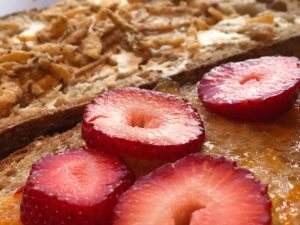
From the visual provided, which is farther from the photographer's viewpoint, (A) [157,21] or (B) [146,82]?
(A) [157,21]

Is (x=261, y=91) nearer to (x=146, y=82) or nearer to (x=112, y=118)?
(x=112, y=118)

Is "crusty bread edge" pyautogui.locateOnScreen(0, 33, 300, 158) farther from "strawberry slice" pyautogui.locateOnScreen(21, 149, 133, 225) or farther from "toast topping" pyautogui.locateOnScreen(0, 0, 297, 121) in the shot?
"strawberry slice" pyautogui.locateOnScreen(21, 149, 133, 225)

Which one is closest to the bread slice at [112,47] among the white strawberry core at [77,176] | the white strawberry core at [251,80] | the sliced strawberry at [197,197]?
the white strawberry core at [251,80]

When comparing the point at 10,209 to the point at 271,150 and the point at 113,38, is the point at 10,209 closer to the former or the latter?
the point at 271,150

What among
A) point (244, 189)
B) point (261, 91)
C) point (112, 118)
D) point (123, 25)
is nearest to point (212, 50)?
point (123, 25)

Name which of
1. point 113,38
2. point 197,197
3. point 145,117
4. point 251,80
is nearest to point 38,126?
point 145,117

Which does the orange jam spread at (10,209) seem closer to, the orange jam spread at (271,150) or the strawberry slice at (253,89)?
the orange jam spread at (271,150)

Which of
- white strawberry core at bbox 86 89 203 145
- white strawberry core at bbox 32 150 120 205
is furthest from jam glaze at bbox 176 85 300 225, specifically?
white strawberry core at bbox 32 150 120 205
